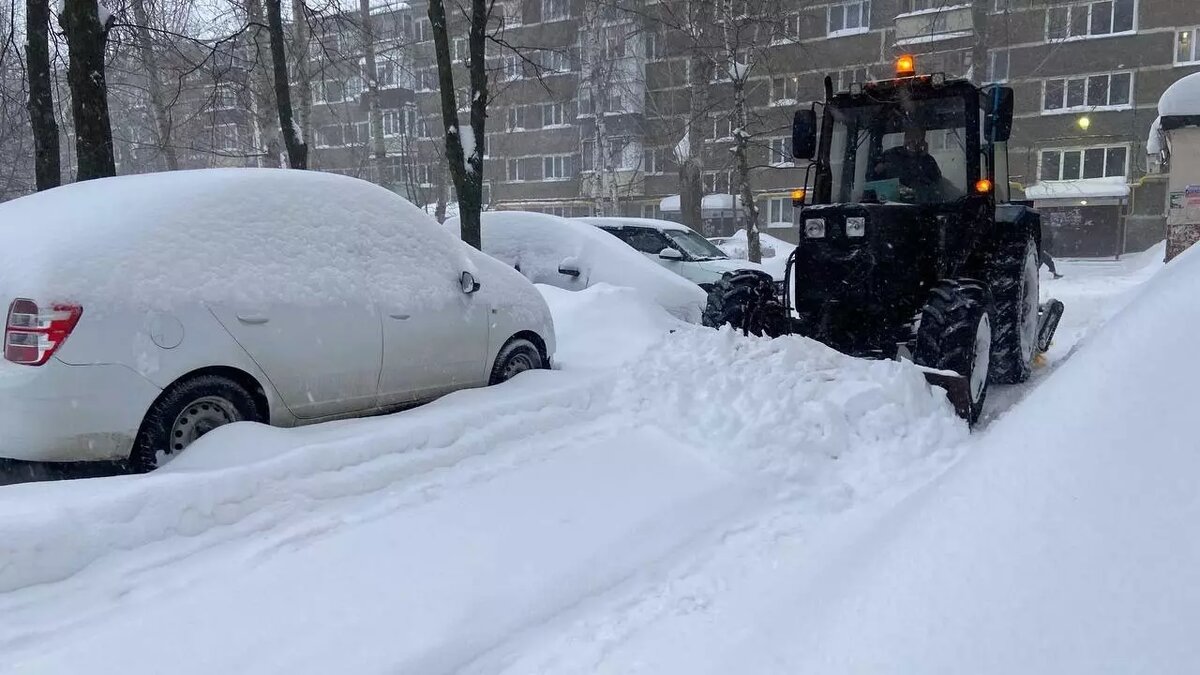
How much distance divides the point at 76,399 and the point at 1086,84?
3640cm

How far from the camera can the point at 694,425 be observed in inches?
199

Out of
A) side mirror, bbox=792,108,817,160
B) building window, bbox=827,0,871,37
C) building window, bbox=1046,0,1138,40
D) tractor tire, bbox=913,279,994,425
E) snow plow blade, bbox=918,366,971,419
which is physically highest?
A: building window, bbox=827,0,871,37

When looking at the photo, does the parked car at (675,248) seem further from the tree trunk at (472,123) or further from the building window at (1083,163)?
the building window at (1083,163)

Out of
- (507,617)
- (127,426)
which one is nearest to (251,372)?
(127,426)

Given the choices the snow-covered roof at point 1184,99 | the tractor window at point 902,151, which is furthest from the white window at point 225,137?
the snow-covered roof at point 1184,99

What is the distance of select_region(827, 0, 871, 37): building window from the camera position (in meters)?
33.3

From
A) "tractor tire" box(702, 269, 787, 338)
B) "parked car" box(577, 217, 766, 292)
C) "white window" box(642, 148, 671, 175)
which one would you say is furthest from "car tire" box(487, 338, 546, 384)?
"white window" box(642, 148, 671, 175)

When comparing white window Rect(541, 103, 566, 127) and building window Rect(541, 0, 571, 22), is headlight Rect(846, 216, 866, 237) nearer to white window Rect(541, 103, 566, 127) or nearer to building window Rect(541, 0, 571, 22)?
building window Rect(541, 0, 571, 22)

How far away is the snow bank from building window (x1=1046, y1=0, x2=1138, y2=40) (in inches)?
1339

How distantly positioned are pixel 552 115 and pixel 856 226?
36845mm

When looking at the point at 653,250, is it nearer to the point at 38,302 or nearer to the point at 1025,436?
the point at 38,302

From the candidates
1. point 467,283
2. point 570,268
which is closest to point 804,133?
point 467,283

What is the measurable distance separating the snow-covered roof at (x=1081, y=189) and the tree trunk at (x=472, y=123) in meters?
26.1

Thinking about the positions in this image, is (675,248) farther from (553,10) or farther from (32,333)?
(553,10)
